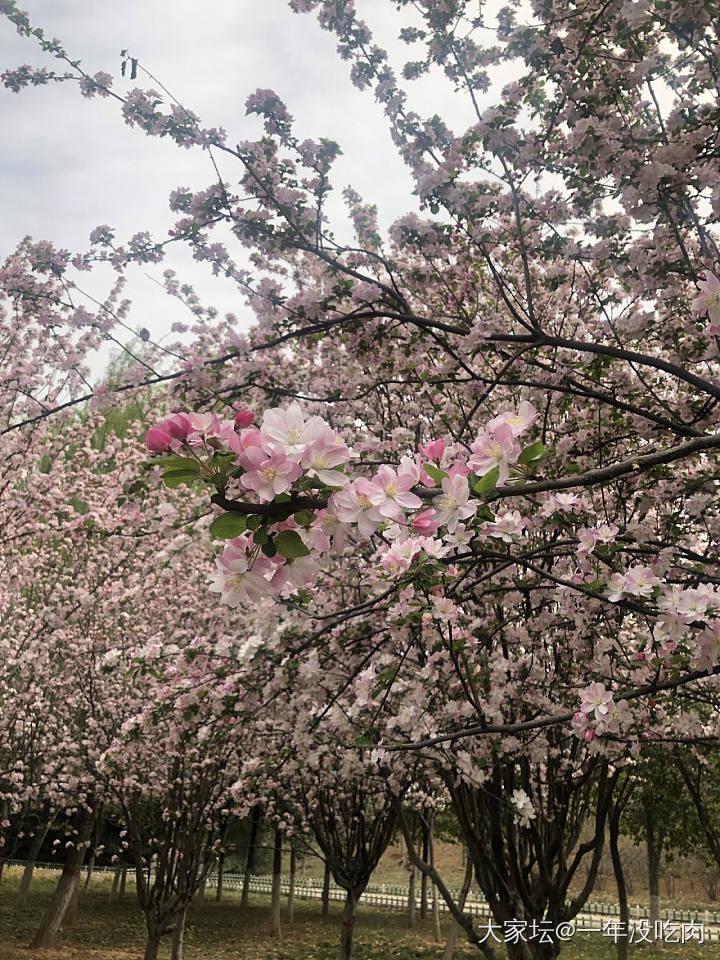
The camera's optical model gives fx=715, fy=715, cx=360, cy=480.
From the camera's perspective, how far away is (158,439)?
1.26 meters

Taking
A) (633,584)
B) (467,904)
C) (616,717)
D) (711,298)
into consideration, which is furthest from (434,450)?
(467,904)

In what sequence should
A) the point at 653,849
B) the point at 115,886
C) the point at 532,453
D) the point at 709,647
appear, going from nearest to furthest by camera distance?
the point at 532,453
the point at 709,647
the point at 653,849
the point at 115,886

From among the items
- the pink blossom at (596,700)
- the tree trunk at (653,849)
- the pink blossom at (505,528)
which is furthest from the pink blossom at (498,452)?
the tree trunk at (653,849)

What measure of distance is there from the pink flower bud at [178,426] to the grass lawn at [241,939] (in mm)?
13499

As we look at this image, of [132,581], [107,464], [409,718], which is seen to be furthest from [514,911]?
[107,464]

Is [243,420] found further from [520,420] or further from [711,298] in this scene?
[711,298]

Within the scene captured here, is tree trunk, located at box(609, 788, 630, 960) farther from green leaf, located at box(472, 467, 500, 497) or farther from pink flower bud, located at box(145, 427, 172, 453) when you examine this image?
pink flower bud, located at box(145, 427, 172, 453)

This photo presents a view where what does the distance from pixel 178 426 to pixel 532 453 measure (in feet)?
2.32

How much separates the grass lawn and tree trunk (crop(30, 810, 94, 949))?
297mm

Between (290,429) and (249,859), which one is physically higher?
(290,429)

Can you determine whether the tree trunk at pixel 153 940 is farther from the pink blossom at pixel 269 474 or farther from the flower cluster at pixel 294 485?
the pink blossom at pixel 269 474

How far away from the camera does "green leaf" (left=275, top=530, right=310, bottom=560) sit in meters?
1.32

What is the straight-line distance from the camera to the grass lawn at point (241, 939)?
1351 cm

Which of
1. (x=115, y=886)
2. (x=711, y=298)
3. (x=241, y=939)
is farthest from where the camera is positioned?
(x=115, y=886)
